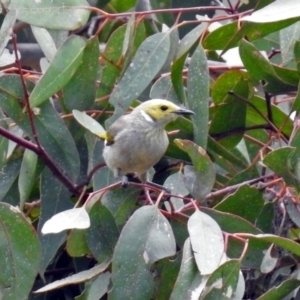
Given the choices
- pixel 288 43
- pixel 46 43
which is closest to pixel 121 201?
pixel 46 43

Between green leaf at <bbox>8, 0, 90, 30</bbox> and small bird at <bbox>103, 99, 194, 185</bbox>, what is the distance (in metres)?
0.33

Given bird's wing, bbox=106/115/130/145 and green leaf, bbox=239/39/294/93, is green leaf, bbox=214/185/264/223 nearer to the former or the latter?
green leaf, bbox=239/39/294/93

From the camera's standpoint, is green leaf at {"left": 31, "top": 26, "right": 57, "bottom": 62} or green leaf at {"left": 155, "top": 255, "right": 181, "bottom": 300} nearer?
green leaf at {"left": 155, "top": 255, "right": 181, "bottom": 300}

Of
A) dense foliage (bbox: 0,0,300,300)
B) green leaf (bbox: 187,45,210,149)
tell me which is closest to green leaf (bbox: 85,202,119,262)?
dense foliage (bbox: 0,0,300,300)

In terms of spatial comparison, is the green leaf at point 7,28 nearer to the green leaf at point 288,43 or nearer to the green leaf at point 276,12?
the green leaf at point 276,12

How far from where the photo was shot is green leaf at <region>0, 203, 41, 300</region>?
80.3 inches

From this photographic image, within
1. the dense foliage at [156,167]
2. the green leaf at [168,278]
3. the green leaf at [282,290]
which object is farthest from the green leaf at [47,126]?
the green leaf at [282,290]

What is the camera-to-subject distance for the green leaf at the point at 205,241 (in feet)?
6.00

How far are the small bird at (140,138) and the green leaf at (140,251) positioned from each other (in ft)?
1.07

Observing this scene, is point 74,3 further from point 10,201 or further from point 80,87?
point 10,201

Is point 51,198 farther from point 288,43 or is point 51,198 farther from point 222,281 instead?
point 288,43

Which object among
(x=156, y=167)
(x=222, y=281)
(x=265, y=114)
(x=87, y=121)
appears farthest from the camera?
(x=156, y=167)

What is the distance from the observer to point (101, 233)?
212 centimetres

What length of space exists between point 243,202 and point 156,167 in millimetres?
498
